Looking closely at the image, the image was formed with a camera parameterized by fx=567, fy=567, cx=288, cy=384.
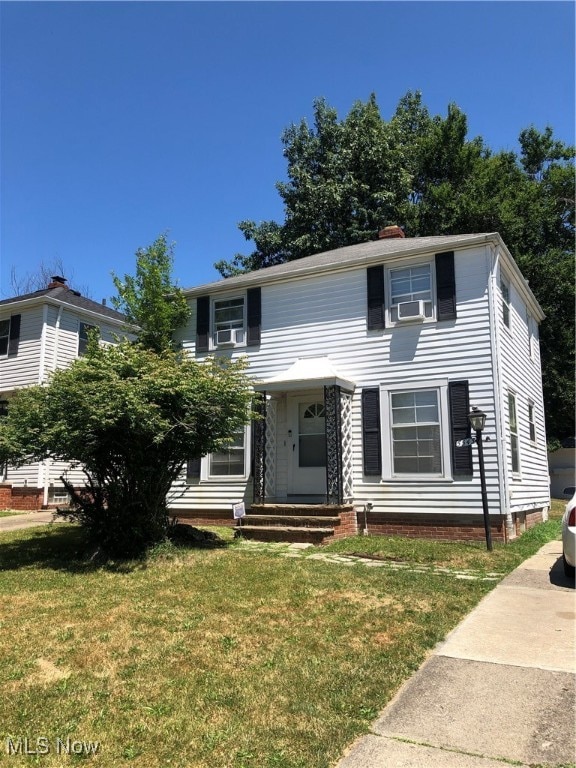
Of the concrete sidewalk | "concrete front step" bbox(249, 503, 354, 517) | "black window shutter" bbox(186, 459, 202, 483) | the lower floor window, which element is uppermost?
the lower floor window

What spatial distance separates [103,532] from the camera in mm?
8320

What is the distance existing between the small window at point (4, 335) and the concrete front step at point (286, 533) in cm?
1195

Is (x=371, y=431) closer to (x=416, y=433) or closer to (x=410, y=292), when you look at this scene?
(x=416, y=433)

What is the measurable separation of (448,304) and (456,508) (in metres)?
3.88

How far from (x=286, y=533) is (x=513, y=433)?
5.14m

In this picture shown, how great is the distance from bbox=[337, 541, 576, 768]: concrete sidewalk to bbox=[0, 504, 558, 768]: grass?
0.57ft

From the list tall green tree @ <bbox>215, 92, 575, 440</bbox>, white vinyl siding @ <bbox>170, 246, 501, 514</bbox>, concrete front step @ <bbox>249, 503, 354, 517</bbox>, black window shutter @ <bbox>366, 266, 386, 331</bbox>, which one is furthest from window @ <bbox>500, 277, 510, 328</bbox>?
tall green tree @ <bbox>215, 92, 575, 440</bbox>

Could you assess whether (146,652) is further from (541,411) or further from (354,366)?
(541,411)

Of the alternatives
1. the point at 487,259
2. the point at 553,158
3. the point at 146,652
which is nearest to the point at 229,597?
the point at 146,652

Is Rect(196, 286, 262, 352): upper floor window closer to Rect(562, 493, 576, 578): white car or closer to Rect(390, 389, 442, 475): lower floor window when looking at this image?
Rect(390, 389, 442, 475): lower floor window

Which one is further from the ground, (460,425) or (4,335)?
(4,335)

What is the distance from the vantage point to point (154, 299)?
14.4 meters

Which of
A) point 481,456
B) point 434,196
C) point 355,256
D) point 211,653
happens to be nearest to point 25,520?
point 355,256

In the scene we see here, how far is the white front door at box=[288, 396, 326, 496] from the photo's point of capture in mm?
11820
